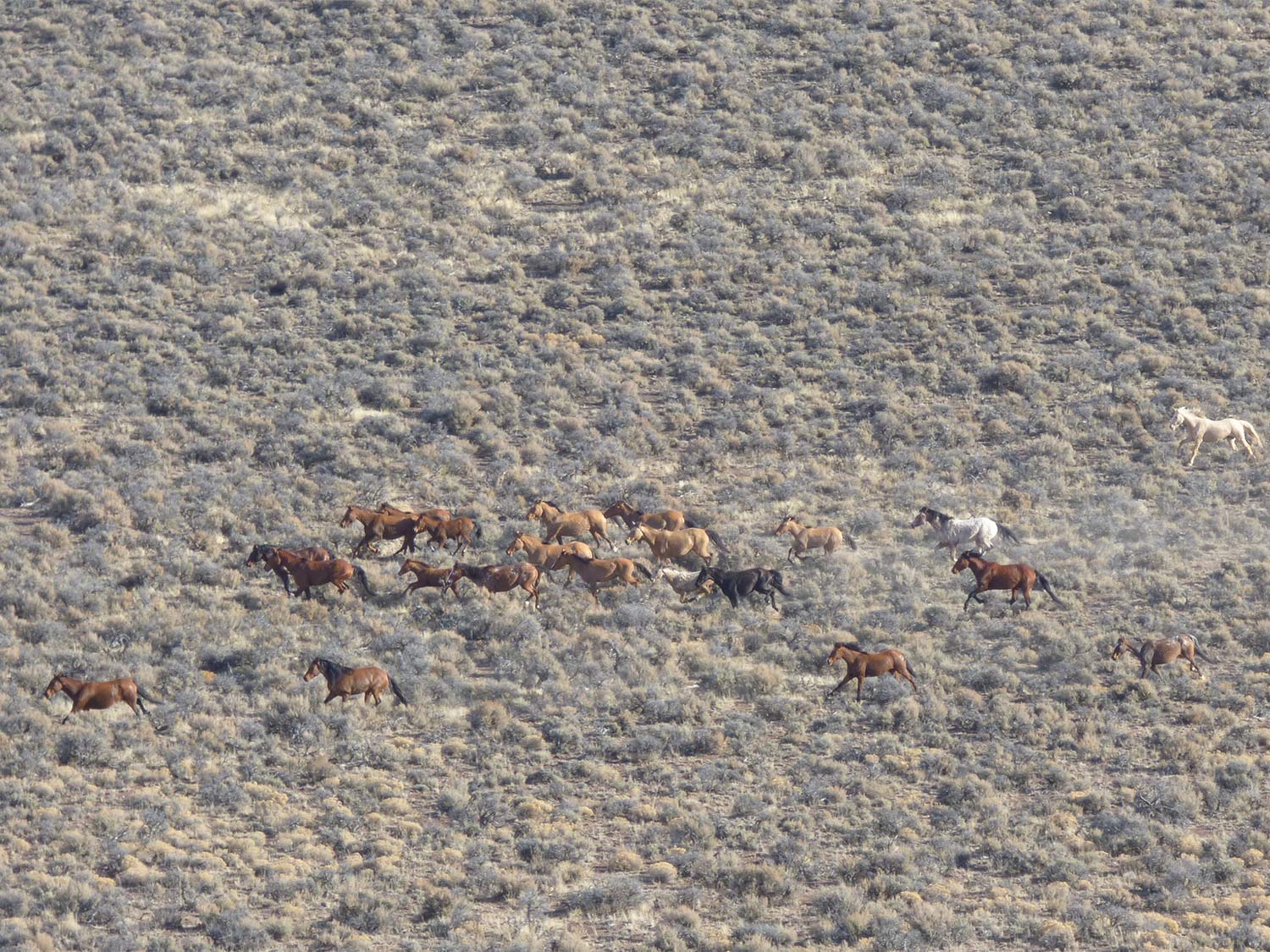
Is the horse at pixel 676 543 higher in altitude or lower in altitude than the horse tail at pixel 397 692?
higher

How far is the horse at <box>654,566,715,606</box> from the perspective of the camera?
2516 centimetres

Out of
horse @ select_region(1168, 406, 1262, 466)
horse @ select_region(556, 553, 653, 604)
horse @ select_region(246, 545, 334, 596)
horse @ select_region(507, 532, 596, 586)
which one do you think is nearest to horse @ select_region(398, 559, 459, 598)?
horse @ select_region(507, 532, 596, 586)

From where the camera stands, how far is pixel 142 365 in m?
33.0

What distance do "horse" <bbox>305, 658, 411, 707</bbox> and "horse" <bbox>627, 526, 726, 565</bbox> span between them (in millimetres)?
5697

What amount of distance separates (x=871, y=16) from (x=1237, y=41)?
10546mm

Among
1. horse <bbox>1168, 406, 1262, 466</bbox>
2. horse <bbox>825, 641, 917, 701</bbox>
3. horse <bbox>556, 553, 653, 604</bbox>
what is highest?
horse <bbox>1168, 406, 1262, 466</bbox>

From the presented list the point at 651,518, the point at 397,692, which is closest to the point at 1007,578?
the point at 651,518

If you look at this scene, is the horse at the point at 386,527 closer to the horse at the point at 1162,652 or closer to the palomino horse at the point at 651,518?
the palomino horse at the point at 651,518

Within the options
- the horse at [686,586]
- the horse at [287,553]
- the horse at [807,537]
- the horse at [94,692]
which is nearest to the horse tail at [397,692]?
the horse at [94,692]

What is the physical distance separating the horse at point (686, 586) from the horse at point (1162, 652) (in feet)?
20.0

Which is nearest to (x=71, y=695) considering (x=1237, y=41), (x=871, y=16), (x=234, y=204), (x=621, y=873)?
(x=621, y=873)

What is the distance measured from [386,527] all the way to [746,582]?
589 cm

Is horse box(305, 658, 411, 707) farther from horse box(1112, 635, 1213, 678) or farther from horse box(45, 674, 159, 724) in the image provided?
horse box(1112, 635, 1213, 678)

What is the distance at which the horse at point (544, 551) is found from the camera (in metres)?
25.1
